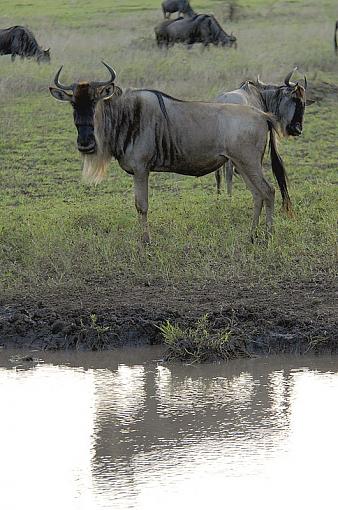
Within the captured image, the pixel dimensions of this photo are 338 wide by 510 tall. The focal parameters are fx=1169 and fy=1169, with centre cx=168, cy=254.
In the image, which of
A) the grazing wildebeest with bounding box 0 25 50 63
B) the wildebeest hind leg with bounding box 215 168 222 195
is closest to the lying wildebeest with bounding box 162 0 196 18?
the grazing wildebeest with bounding box 0 25 50 63

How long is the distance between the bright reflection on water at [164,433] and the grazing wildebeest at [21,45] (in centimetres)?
1505

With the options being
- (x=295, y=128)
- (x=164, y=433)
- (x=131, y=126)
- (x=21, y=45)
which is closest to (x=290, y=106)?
(x=295, y=128)

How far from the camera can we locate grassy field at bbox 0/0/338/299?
7.88 m

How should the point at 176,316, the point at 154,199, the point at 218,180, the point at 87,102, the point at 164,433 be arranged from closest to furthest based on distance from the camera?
the point at 164,433 → the point at 176,316 → the point at 87,102 → the point at 154,199 → the point at 218,180

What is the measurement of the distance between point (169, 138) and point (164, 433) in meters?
3.72

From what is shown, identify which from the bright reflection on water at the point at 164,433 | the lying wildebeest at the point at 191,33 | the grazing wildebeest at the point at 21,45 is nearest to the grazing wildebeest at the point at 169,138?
the bright reflection on water at the point at 164,433

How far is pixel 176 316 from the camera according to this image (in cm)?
688

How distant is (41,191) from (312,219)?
2.93m

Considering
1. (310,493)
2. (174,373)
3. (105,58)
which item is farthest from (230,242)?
(105,58)

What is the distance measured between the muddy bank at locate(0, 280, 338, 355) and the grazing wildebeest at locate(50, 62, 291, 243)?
3.91 feet

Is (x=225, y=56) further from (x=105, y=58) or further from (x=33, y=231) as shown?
(x=33, y=231)

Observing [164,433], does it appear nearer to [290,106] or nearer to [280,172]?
[280,172]

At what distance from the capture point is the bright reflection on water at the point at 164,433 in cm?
455

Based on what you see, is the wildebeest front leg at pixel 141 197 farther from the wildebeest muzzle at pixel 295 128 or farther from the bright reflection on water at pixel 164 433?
the wildebeest muzzle at pixel 295 128
